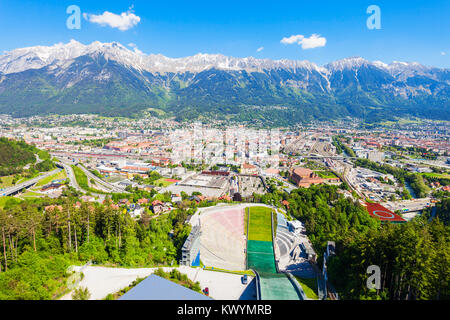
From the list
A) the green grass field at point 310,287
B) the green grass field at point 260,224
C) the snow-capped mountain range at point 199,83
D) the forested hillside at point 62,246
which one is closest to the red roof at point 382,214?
the green grass field at point 260,224

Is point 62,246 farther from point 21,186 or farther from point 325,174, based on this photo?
point 325,174

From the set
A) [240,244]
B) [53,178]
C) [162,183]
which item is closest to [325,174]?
[162,183]

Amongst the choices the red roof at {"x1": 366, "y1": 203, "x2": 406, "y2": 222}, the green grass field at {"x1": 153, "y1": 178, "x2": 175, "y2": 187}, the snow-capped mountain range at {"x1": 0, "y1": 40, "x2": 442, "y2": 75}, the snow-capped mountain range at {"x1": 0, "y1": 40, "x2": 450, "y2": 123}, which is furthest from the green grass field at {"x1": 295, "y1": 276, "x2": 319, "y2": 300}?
the snow-capped mountain range at {"x1": 0, "y1": 40, "x2": 442, "y2": 75}

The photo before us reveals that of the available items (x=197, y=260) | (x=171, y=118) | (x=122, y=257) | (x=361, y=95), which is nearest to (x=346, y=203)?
(x=197, y=260)

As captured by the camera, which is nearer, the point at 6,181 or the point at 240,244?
the point at 240,244

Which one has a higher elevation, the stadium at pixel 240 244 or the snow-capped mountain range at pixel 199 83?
the snow-capped mountain range at pixel 199 83

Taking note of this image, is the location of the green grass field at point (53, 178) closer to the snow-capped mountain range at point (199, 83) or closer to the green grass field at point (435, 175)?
the green grass field at point (435, 175)
